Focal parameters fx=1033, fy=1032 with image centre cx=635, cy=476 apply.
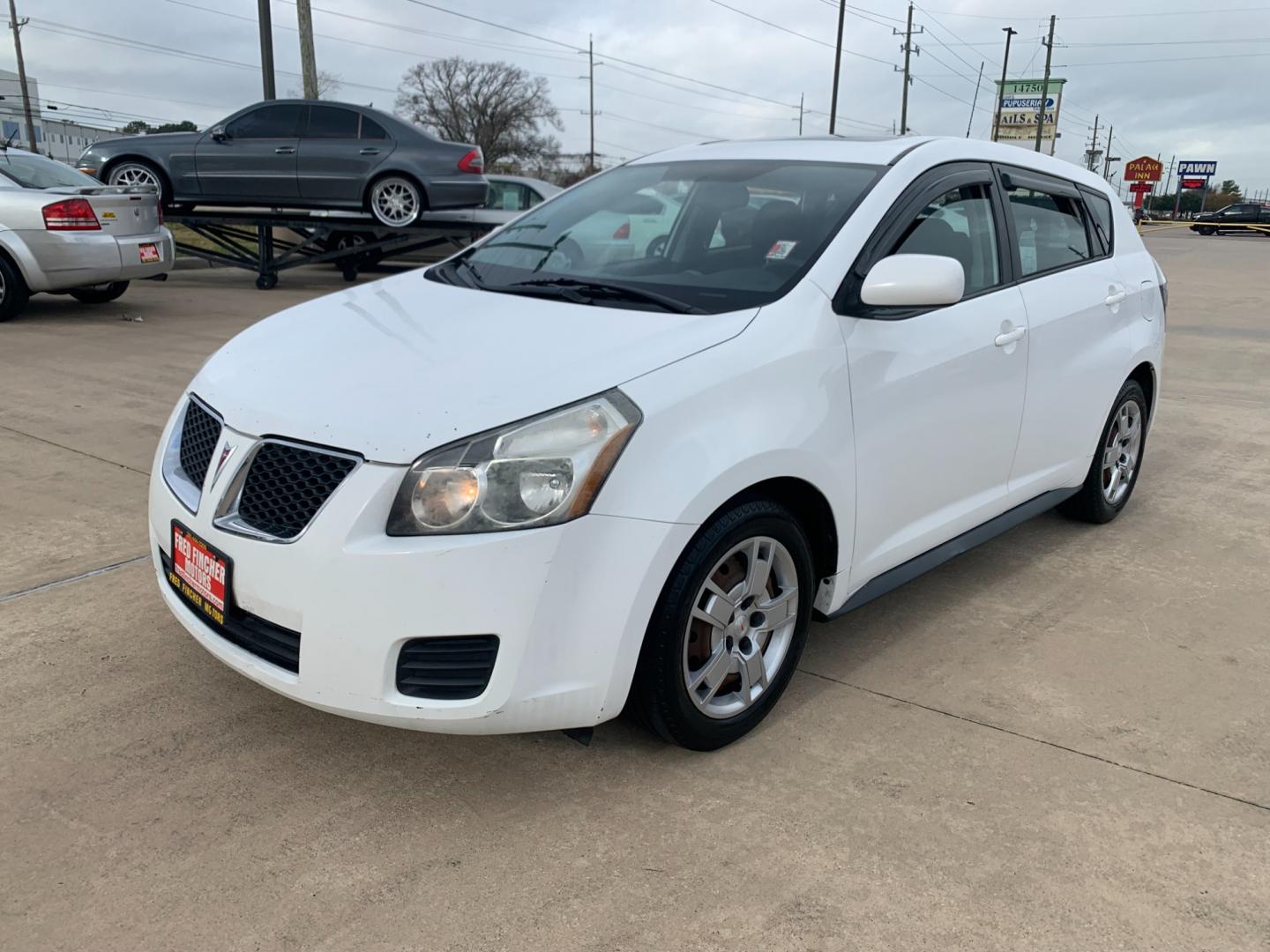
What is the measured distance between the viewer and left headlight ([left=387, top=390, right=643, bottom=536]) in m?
2.27

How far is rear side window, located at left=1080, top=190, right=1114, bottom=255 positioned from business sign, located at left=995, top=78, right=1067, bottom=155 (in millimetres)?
76903

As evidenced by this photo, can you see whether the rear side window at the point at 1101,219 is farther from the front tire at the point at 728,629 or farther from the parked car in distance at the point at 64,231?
the parked car in distance at the point at 64,231

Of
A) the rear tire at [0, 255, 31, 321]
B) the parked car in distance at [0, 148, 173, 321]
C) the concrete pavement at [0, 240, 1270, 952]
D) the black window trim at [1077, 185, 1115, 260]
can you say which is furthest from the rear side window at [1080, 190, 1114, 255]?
the rear tire at [0, 255, 31, 321]

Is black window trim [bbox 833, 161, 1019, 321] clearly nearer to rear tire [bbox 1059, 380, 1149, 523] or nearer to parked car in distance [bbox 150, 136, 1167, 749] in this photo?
parked car in distance [bbox 150, 136, 1167, 749]

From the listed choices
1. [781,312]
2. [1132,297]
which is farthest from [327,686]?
[1132,297]

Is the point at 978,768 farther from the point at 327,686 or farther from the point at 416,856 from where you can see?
the point at 327,686

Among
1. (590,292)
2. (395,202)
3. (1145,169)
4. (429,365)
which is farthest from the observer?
(1145,169)

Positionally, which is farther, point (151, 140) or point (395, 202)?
point (395, 202)

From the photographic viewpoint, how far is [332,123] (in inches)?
484

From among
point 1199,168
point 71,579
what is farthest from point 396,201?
point 1199,168

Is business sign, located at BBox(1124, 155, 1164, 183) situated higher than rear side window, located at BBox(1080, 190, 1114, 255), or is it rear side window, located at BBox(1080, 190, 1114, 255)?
business sign, located at BBox(1124, 155, 1164, 183)

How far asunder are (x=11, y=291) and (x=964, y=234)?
8.83 meters

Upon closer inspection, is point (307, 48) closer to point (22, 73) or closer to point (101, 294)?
point (101, 294)

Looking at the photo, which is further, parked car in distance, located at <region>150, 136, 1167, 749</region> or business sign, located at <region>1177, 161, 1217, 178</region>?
business sign, located at <region>1177, 161, 1217, 178</region>
